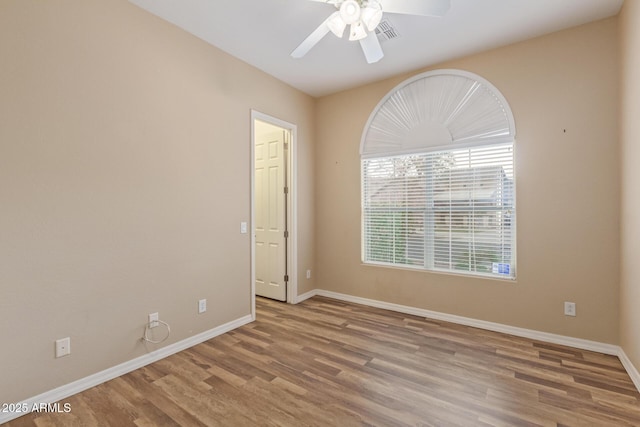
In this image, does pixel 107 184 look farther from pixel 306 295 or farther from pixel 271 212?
pixel 306 295

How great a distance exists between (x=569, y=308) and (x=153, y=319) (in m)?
3.69

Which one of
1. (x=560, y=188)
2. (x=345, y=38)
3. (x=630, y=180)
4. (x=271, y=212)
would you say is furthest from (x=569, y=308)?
(x=271, y=212)

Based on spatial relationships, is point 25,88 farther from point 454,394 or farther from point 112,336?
point 454,394

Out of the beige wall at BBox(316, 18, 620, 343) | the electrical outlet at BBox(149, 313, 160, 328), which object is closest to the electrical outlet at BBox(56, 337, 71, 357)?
the electrical outlet at BBox(149, 313, 160, 328)

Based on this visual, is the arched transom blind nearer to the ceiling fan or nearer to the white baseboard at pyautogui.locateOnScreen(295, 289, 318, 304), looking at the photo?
the ceiling fan

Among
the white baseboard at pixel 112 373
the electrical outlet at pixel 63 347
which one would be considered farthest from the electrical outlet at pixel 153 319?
the electrical outlet at pixel 63 347

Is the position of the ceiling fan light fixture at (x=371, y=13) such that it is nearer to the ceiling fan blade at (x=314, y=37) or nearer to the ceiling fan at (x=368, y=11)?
the ceiling fan at (x=368, y=11)

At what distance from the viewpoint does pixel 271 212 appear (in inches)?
162

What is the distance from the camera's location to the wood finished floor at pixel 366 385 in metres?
1.78

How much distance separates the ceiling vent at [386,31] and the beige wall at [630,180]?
1684mm

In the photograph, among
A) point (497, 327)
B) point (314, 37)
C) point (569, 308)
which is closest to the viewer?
point (314, 37)

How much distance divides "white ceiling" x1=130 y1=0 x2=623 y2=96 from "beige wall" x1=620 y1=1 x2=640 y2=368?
409 millimetres

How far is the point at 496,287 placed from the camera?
119 inches

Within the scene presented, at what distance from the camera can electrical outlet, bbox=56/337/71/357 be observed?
1979 mm
